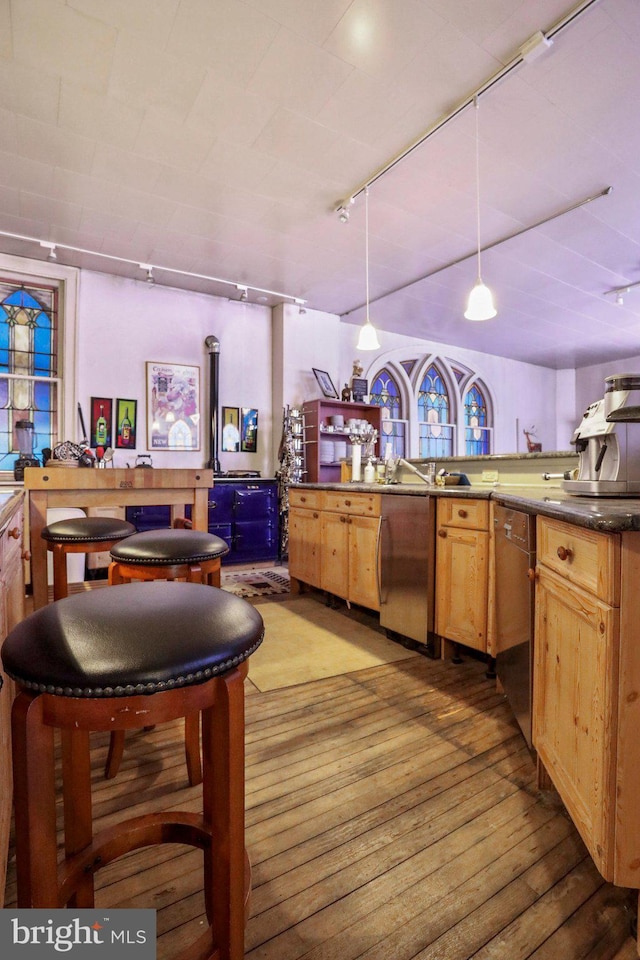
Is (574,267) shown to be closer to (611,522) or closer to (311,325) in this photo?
(311,325)

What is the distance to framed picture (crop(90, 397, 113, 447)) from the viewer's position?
497 cm

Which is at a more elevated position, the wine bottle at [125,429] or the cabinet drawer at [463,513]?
the wine bottle at [125,429]

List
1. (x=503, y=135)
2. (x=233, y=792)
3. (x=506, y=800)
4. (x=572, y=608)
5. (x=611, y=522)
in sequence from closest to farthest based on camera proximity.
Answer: (x=233, y=792) → (x=611, y=522) → (x=572, y=608) → (x=506, y=800) → (x=503, y=135)

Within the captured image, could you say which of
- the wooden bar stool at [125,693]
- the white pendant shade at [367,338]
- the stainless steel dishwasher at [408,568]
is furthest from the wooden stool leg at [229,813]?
the white pendant shade at [367,338]

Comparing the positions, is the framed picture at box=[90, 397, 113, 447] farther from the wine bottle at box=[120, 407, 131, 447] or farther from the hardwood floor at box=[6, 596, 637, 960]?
the hardwood floor at box=[6, 596, 637, 960]

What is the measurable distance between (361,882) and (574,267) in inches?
226

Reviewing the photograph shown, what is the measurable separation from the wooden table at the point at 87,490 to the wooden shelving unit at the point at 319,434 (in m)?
3.23

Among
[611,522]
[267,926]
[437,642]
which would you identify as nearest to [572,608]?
[611,522]

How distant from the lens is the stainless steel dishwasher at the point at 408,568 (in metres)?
Result: 2.57

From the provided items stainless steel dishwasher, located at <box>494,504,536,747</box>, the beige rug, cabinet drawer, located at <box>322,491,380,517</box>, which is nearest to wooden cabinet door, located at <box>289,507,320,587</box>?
cabinet drawer, located at <box>322,491,380,517</box>

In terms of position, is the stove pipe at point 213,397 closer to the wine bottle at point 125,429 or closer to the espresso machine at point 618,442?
the wine bottle at point 125,429

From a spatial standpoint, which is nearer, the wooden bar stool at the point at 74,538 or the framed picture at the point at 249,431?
the wooden bar stool at the point at 74,538

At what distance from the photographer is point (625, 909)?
42.8 inches

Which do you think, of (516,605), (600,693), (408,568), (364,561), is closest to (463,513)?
(408,568)
